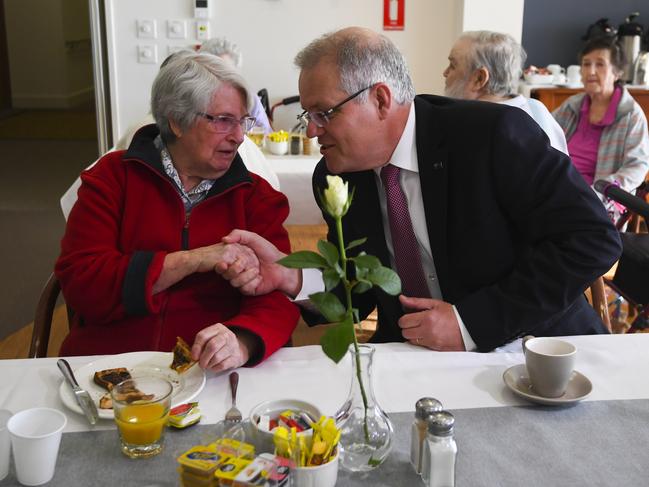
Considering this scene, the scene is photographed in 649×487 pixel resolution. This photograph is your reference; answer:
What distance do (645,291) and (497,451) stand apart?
77.1 inches

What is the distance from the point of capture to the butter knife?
45.6 inches

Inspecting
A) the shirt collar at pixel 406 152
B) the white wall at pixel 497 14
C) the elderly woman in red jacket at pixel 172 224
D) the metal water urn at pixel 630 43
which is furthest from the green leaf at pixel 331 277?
the metal water urn at pixel 630 43

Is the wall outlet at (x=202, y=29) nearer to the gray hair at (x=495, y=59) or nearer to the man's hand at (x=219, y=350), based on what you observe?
the gray hair at (x=495, y=59)

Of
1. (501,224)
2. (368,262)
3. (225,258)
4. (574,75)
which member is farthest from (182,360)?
(574,75)

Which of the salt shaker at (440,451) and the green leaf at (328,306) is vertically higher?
the green leaf at (328,306)

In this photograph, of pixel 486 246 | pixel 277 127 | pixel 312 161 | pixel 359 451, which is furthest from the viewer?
pixel 277 127

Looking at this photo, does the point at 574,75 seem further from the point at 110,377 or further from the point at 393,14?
the point at 110,377

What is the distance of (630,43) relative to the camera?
17.5 feet

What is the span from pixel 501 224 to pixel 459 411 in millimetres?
566

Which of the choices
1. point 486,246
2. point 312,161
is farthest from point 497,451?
point 312,161

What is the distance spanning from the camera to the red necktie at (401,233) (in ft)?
5.49

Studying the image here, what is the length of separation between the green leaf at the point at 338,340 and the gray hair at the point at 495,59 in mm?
2398

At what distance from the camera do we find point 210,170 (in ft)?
5.97

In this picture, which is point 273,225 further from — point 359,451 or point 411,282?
point 359,451
